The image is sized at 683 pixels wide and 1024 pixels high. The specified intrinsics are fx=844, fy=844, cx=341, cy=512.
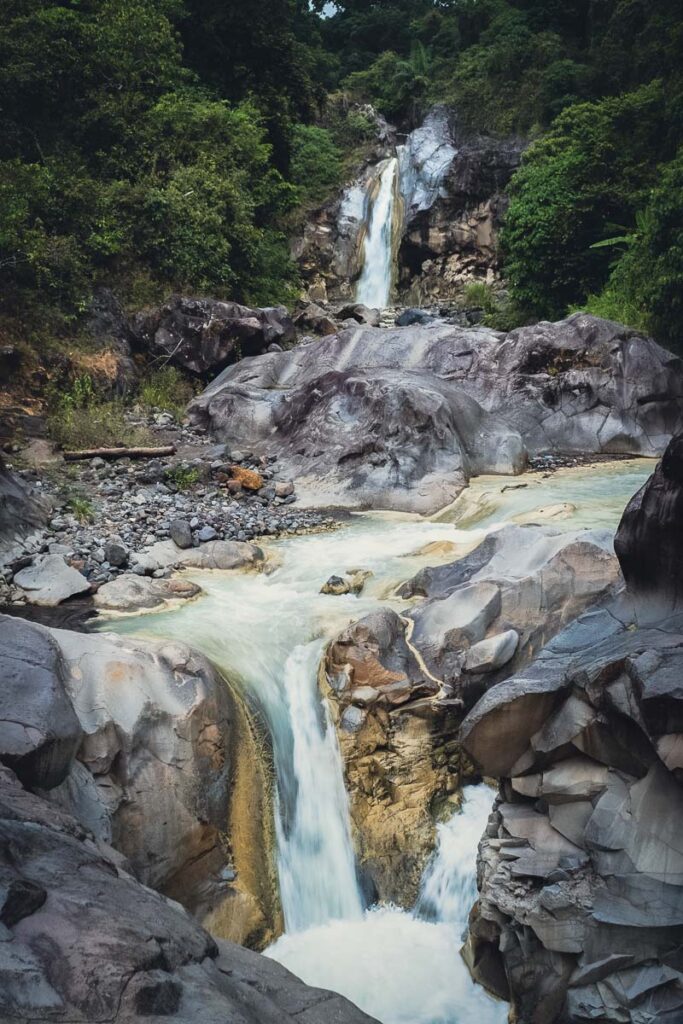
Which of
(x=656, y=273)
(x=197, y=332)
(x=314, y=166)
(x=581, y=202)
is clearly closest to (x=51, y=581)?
(x=197, y=332)

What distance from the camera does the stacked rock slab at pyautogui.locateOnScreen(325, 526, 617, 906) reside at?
20.6 ft

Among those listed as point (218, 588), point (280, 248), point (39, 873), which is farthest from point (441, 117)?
point (39, 873)

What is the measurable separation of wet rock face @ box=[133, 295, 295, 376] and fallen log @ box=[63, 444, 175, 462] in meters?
4.26

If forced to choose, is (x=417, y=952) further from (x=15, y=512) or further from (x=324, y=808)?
(x=15, y=512)

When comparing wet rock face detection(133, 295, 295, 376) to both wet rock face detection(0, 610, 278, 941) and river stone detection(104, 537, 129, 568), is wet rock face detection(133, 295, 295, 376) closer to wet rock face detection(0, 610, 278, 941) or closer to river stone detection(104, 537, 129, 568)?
river stone detection(104, 537, 129, 568)

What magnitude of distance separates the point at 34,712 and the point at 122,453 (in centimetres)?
893

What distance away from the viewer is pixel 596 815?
16.1 feet

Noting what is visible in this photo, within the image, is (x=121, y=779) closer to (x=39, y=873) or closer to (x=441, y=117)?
(x=39, y=873)

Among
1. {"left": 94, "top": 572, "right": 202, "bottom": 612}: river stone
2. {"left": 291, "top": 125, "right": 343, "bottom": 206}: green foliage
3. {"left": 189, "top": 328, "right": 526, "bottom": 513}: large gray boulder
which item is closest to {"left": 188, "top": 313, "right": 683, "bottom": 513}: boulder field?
{"left": 189, "top": 328, "right": 526, "bottom": 513}: large gray boulder

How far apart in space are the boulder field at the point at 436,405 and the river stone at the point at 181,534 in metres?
2.54

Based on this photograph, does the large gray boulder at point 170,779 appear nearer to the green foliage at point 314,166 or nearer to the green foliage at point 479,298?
the green foliage at point 479,298

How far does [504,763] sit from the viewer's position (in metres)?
5.46

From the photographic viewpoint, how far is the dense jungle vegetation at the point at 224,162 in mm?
16438

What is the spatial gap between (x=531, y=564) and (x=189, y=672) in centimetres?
319
